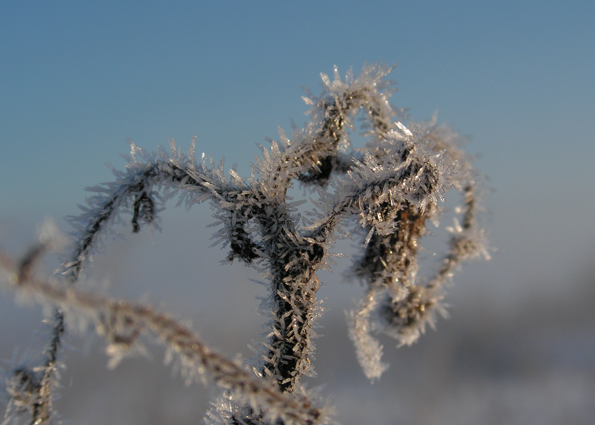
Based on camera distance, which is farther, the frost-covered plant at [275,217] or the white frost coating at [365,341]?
the white frost coating at [365,341]

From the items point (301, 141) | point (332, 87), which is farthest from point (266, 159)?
point (332, 87)

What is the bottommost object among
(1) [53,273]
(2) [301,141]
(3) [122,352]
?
(3) [122,352]

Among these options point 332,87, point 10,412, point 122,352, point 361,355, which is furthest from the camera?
point 361,355

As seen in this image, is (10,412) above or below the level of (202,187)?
below

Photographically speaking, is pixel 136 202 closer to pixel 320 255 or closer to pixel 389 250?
pixel 320 255

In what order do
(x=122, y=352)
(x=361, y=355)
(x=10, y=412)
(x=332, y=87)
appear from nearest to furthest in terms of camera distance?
(x=122, y=352)
(x=10, y=412)
(x=332, y=87)
(x=361, y=355)

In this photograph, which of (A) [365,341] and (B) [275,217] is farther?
(A) [365,341]

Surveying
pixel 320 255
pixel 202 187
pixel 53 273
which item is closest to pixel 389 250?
pixel 320 255

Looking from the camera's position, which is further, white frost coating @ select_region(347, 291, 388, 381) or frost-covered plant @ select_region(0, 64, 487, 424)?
white frost coating @ select_region(347, 291, 388, 381)

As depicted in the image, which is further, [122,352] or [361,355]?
[361,355]
